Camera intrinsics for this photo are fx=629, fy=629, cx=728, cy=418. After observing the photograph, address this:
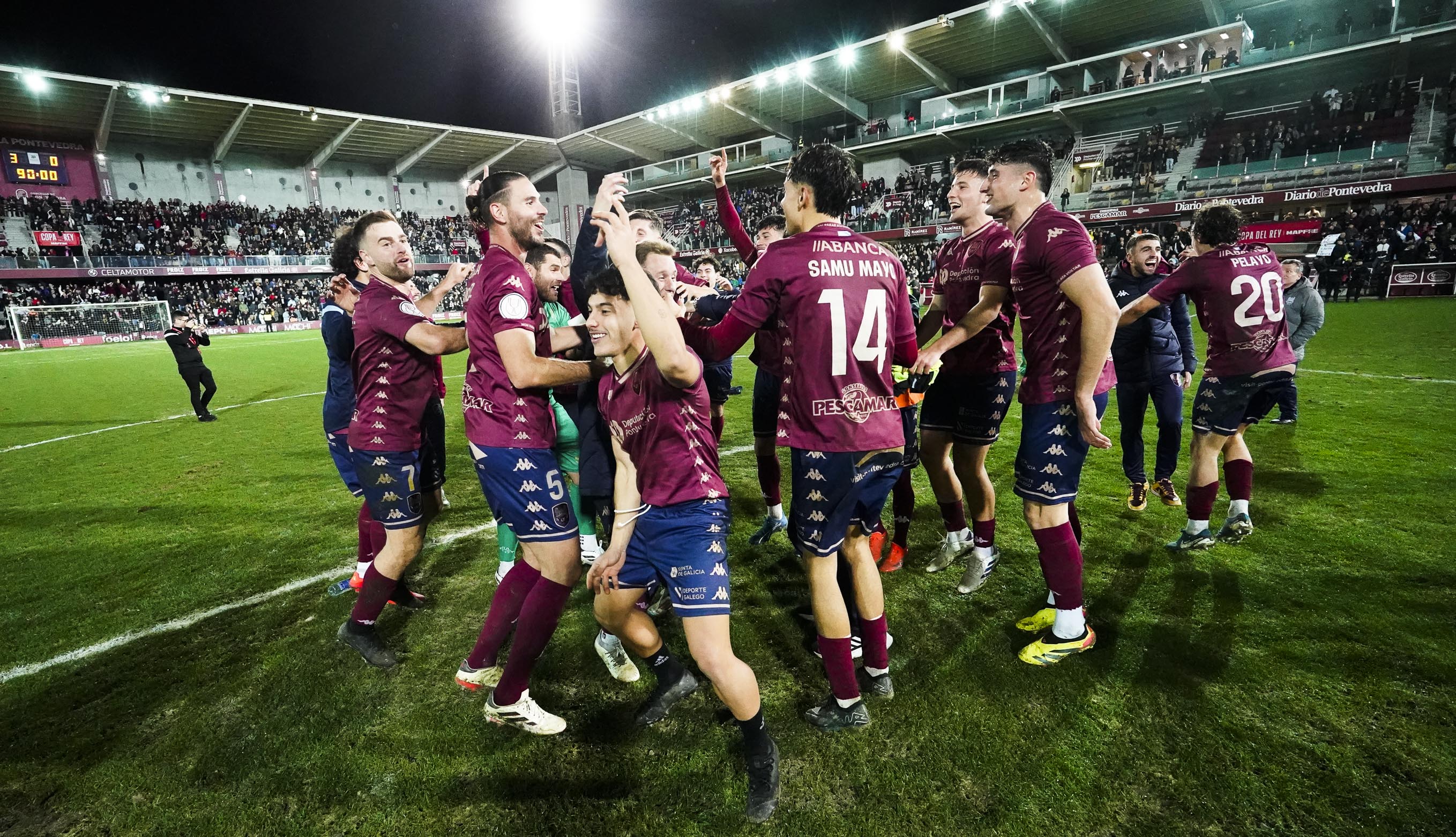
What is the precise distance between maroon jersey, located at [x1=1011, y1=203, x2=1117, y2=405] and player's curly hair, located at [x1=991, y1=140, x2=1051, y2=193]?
0.18 meters

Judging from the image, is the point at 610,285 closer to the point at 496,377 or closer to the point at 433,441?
the point at 496,377

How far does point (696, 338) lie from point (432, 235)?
5431 cm

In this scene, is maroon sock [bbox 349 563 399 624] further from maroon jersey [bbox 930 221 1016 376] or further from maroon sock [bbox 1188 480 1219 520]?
maroon sock [bbox 1188 480 1219 520]

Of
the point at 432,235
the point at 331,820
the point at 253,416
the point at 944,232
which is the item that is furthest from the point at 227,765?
the point at 432,235

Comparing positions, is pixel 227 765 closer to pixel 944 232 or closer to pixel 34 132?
pixel 944 232

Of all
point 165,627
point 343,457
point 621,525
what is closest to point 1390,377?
point 621,525

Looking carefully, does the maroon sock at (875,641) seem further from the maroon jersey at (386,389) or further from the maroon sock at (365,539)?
the maroon sock at (365,539)

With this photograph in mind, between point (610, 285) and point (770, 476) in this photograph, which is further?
point (770, 476)

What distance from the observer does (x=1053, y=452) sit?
319cm

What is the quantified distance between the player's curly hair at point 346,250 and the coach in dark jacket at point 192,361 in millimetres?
8670

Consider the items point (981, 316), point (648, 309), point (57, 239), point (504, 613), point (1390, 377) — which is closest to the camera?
point (648, 309)

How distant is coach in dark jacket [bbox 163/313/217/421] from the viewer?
10.1 m

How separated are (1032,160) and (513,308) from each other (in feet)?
9.31

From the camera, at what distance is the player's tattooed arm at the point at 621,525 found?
8.08 ft
